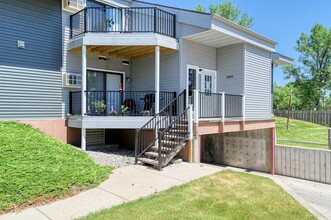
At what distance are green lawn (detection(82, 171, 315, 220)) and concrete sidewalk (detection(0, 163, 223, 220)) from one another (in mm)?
339

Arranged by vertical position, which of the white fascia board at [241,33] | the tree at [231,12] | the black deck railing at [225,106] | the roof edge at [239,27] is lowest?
the black deck railing at [225,106]

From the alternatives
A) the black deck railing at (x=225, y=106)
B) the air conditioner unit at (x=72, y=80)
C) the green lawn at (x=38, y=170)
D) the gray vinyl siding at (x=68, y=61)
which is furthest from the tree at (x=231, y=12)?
the green lawn at (x=38, y=170)

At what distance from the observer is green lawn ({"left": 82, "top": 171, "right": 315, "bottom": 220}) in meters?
4.25

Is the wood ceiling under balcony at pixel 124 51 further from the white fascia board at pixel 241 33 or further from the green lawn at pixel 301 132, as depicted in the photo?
the green lawn at pixel 301 132

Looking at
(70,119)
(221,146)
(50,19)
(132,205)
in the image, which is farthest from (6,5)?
(221,146)

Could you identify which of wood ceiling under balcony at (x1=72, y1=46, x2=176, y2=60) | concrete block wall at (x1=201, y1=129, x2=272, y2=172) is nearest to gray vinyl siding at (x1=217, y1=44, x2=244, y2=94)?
concrete block wall at (x1=201, y1=129, x2=272, y2=172)

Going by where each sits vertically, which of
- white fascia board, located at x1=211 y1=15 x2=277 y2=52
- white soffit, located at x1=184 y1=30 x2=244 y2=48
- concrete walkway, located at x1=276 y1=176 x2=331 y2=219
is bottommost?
concrete walkway, located at x1=276 y1=176 x2=331 y2=219

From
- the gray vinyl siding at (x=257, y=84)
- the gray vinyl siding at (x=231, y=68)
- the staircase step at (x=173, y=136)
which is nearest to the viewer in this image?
the staircase step at (x=173, y=136)

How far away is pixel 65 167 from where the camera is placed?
5.80 m

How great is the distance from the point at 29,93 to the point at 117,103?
3.47 metres

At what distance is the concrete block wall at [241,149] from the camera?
11.7 m

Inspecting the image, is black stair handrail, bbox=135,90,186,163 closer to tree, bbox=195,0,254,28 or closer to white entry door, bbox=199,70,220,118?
white entry door, bbox=199,70,220,118

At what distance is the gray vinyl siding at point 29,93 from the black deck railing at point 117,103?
685mm

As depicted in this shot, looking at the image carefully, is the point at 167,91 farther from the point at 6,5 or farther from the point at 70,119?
the point at 6,5
